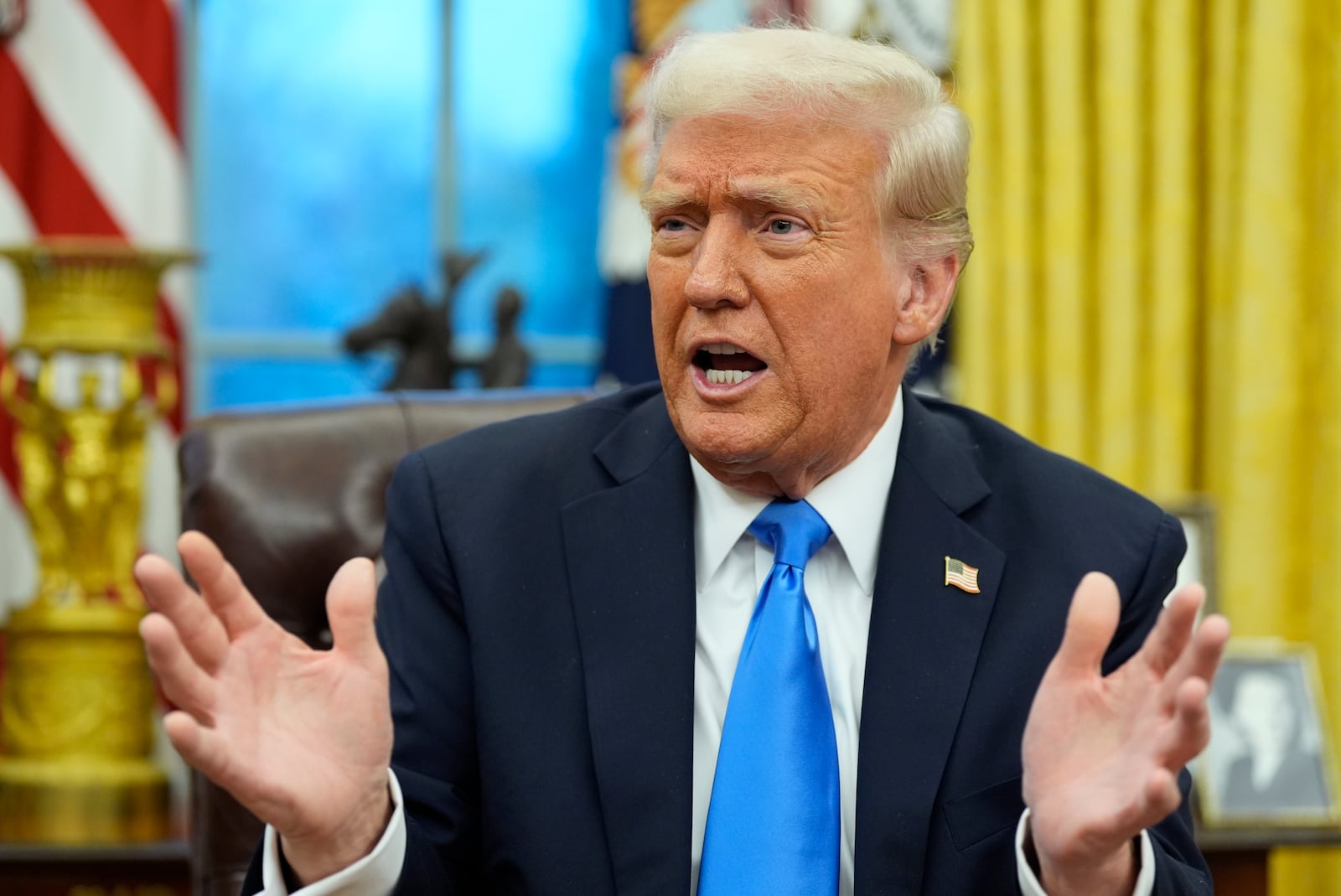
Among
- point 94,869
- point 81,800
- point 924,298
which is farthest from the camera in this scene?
point 81,800

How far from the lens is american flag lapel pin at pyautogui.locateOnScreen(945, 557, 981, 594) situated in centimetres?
170

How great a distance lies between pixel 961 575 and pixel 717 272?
0.41 m

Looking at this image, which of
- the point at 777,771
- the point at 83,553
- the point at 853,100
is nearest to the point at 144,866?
the point at 83,553

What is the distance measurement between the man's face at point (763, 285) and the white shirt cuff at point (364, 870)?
49 cm

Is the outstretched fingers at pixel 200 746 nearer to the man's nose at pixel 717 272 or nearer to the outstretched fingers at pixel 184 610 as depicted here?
the outstretched fingers at pixel 184 610

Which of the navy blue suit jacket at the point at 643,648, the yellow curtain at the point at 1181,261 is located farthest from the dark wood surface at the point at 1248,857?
the navy blue suit jacket at the point at 643,648

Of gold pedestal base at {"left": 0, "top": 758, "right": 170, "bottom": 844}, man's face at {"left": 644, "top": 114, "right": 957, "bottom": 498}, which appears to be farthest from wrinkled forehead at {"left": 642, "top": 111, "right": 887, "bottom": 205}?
gold pedestal base at {"left": 0, "top": 758, "right": 170, "bottom": 844}

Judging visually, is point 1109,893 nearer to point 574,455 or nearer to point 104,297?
point 574,455

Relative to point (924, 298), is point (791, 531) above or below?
below

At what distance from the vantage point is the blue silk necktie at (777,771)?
1548 millimetres

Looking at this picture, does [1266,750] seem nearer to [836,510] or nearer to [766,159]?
[836,510]

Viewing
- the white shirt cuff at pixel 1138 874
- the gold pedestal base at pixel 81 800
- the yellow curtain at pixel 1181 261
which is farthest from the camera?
the yellow curtain at pixel 1181 261

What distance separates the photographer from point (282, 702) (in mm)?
1303

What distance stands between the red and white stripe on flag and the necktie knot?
76.1 inches
